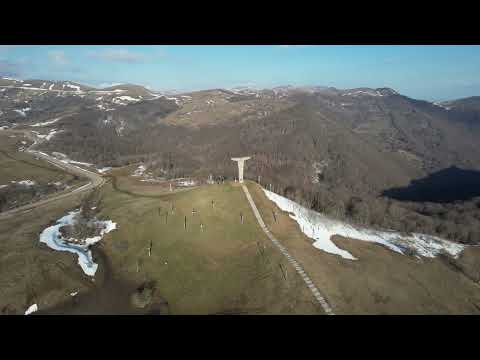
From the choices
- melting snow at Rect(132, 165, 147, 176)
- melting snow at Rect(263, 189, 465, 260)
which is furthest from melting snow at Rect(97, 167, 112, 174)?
melting snow at Rect(263, 189, 465, 260)

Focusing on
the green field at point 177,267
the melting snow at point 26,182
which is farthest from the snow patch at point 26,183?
the green field at point 177,267

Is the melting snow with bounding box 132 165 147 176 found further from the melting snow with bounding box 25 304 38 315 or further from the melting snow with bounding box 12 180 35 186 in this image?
the melting snow with bounding box 25 304 38 315

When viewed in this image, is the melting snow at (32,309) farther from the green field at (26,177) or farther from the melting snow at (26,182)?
the melting snow at (26,182)

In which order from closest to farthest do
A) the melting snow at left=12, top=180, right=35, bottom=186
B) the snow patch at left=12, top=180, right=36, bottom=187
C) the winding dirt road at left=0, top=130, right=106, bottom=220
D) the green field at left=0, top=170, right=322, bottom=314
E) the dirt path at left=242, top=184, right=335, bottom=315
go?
the dirt path at left=242, top=184, right=335, bottom=315 < the green field at left=0, top=170, right=322, bottom=314 < the winding dirt road at left=0, top=130, right=106, bottom=220 < the snow patch at left=12, top=180, right=36, bottom=187 < the melting snow at left=12, top=180, right=35, bottom=186

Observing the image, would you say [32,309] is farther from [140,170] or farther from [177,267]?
[140,170]

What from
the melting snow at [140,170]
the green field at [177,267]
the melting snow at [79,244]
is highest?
the green field at [177,267]
